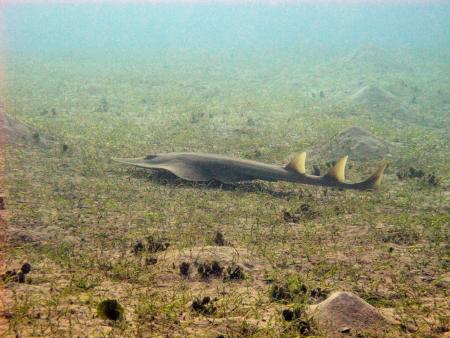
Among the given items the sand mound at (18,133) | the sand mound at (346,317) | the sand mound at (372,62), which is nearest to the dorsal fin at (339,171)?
the sand mound at (346,317)

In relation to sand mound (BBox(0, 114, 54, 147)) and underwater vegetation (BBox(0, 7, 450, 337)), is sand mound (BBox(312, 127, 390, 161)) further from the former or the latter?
sand mound (BBox(0, 114, 54, 147))

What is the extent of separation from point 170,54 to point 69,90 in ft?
110

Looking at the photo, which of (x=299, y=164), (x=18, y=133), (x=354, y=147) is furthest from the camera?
(x=354, y=147)

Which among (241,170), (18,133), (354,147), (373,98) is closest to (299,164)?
(241,170)

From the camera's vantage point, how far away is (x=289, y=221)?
748 cm

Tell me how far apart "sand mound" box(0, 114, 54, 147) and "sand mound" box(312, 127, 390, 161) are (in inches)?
302

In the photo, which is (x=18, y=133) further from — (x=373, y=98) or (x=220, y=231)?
(x=373, y=98)

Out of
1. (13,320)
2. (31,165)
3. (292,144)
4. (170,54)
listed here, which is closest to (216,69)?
(170,54)

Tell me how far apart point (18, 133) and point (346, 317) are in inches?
408

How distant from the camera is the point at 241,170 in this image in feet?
30.5

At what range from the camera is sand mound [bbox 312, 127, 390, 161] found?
41.1 feet

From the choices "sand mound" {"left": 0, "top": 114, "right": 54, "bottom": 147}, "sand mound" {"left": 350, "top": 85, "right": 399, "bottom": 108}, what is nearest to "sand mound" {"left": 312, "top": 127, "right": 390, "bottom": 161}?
"sand mound" {"left": 0, "top": 114, "right": 54, "bottom": 147}

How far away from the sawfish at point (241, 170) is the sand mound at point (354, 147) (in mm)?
3681

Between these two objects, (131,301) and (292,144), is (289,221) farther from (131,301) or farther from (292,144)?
(292,144)
